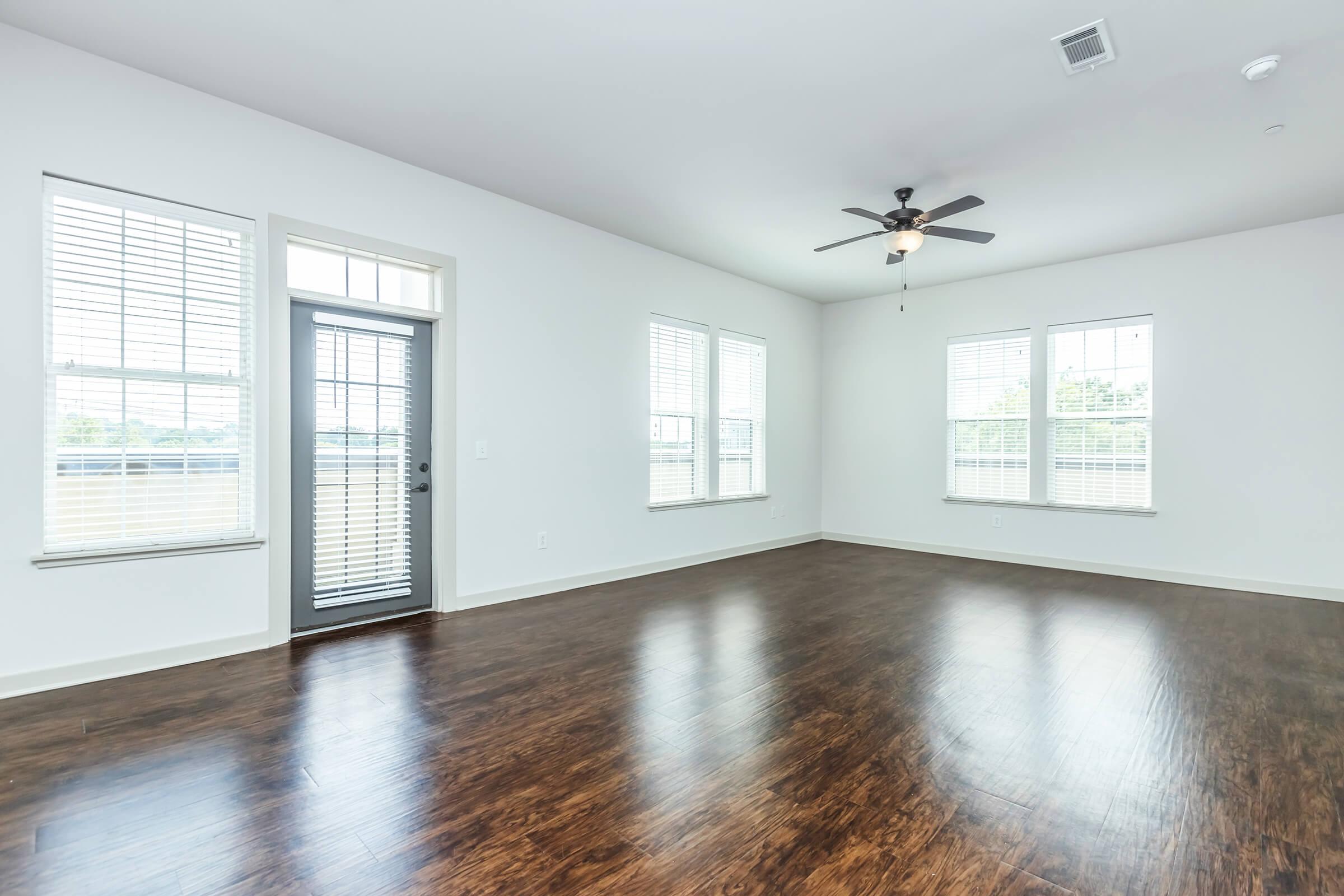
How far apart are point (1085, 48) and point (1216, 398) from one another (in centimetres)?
410

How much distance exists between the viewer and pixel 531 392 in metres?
4.86

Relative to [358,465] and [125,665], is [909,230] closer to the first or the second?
[358,465]

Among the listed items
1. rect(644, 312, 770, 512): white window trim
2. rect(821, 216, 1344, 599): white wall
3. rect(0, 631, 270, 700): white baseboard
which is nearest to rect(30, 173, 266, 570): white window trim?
rect(0, 631, 270, 700): white baseboard

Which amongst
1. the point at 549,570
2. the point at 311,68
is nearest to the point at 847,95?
the point at 311,68

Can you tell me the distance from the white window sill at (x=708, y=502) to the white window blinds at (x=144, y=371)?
336 centimetres

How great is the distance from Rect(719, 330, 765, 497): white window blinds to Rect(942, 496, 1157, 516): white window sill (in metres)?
2.22

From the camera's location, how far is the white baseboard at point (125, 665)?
112 inches

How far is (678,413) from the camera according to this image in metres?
6.18

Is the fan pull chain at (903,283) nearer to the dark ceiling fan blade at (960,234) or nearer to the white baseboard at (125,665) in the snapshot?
the dark ceiling fan blade at (960,234)

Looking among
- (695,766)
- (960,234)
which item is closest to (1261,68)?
(960,234)

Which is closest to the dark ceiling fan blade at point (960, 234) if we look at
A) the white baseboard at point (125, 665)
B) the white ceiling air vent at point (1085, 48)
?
the white ceiling air vent at point (1085, 48)

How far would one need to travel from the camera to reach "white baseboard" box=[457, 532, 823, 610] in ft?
14.9

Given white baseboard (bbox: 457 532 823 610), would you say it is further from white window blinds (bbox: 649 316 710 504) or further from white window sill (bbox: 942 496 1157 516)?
white window sill (bbox: 942 496 1157 516)

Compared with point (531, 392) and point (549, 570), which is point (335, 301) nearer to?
point (531, 392)
